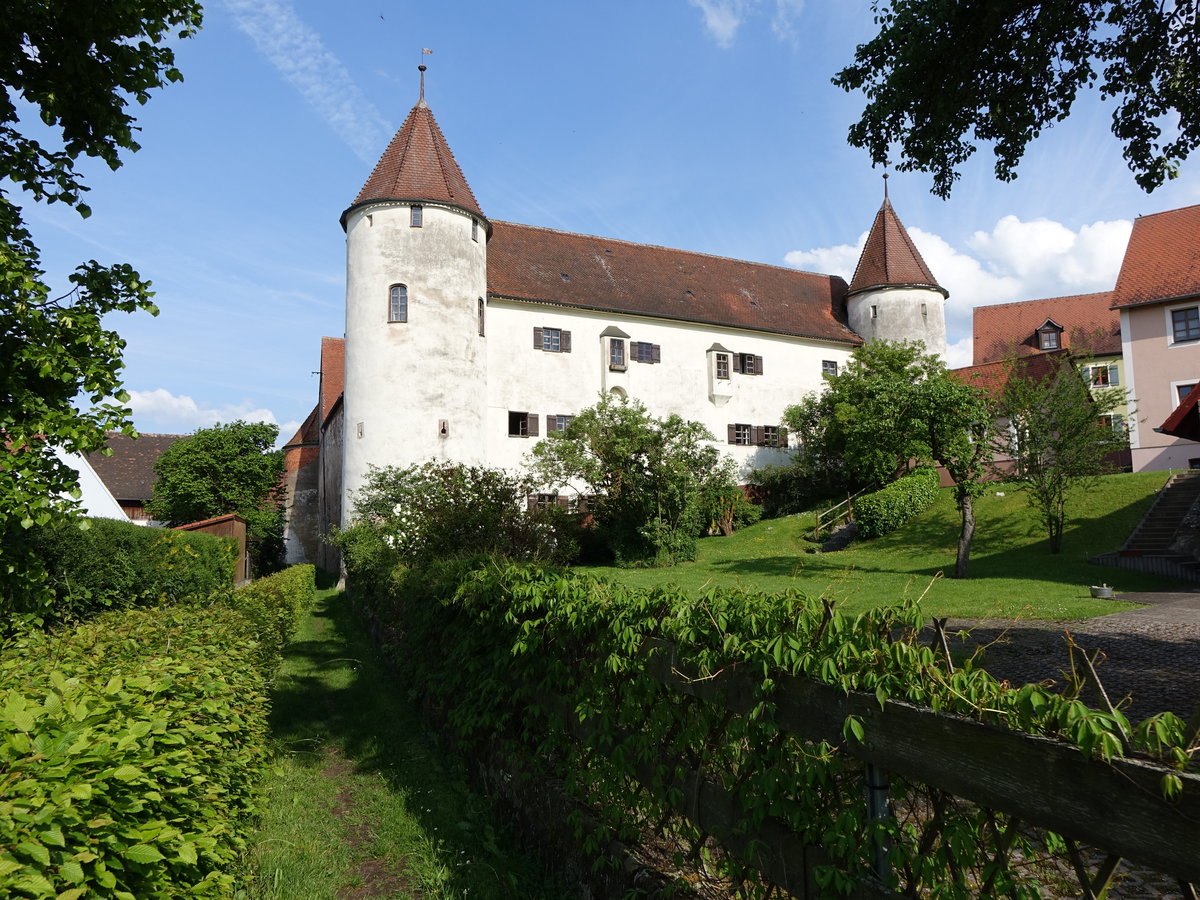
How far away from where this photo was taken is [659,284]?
39844 mm

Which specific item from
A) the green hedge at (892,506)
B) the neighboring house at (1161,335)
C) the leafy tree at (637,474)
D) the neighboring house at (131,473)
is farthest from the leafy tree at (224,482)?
the neighboring house at (1161,335)

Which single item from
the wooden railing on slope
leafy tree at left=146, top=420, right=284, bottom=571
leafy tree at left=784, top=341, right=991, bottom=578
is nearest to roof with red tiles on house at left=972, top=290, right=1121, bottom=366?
leafy tree at left=784, top=341, right=991, bottom=578

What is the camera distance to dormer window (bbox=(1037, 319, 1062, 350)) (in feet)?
169

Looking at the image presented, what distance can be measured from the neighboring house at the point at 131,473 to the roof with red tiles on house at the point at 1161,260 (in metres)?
51.9

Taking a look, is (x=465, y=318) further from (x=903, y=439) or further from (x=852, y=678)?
(x=852, y=678)

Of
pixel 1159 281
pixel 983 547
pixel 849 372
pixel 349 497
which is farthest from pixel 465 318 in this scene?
pixel 1159 281

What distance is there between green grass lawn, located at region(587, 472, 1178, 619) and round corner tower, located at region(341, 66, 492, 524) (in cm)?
934

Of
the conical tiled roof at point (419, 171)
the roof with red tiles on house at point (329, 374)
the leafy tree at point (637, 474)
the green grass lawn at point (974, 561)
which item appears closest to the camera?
the green grass lawn at point (974, 561)

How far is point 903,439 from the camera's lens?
64.0 ft

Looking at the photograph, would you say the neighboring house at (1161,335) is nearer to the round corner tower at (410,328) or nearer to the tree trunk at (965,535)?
the tree trunk at (965,535)

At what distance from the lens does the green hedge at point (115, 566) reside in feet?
39.2

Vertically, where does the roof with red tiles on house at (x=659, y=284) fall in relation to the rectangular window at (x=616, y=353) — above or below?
above

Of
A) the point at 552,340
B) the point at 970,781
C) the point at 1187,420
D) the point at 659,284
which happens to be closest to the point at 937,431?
the point at 1187,420

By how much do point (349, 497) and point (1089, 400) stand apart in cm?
2609
